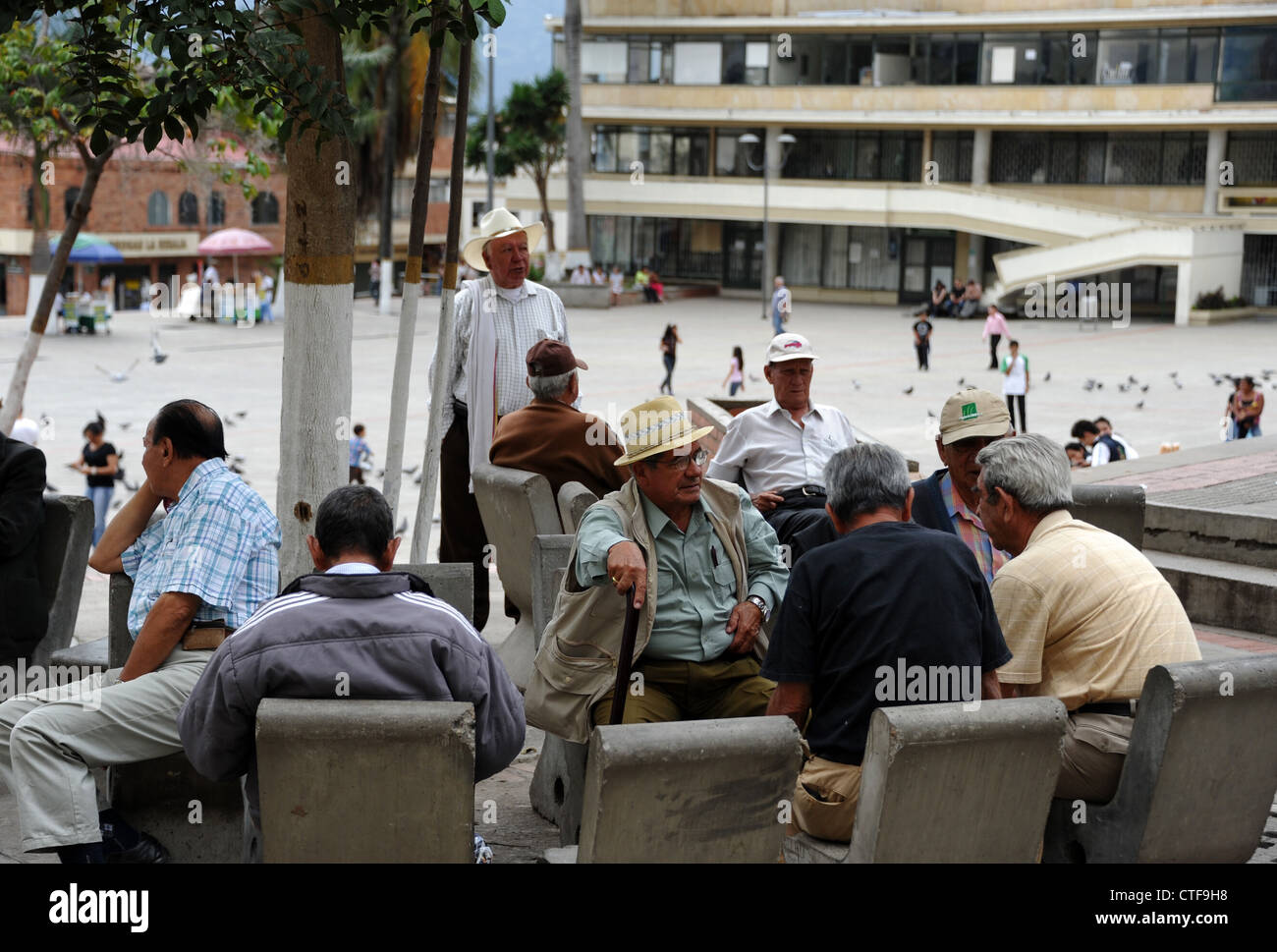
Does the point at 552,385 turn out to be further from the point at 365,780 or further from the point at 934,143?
the point at 934,143

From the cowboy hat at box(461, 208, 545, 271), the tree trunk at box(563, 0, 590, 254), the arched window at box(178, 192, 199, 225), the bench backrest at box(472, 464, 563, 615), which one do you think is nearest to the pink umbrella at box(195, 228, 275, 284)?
the tree trunk at box(563, 0, 590, 254)

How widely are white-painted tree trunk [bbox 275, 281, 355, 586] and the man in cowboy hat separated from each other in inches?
38.1

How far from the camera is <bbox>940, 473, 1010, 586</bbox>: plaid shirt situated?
5848 millimetres

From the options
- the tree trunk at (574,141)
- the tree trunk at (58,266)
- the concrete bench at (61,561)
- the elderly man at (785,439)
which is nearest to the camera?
the concrete bench at (61,561)

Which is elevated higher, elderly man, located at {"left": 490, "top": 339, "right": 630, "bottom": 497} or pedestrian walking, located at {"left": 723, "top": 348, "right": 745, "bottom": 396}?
elderly man, located at {"left": 490, "top": 339, "right": 630, "bottom": 497}

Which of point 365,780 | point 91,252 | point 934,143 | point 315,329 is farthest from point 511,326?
point 934,143

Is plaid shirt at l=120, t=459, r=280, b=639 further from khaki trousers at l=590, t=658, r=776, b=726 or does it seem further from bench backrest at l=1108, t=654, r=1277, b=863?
bench backrest at l=1108, t=654, r=1277, b=863

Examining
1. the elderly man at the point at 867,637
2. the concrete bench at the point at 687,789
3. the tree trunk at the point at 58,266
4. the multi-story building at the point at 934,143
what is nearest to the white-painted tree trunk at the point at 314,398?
the elderly man at the point at 867,637

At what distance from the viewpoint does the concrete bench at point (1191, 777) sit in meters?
→ 4.34

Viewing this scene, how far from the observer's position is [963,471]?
5832 mm

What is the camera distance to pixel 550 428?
6844 mm

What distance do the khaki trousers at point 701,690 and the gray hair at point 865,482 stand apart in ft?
2.44

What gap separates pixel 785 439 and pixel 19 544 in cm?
317

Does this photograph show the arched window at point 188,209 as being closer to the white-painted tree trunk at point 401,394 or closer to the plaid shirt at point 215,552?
the white-painted tree trunk at point 401,394
